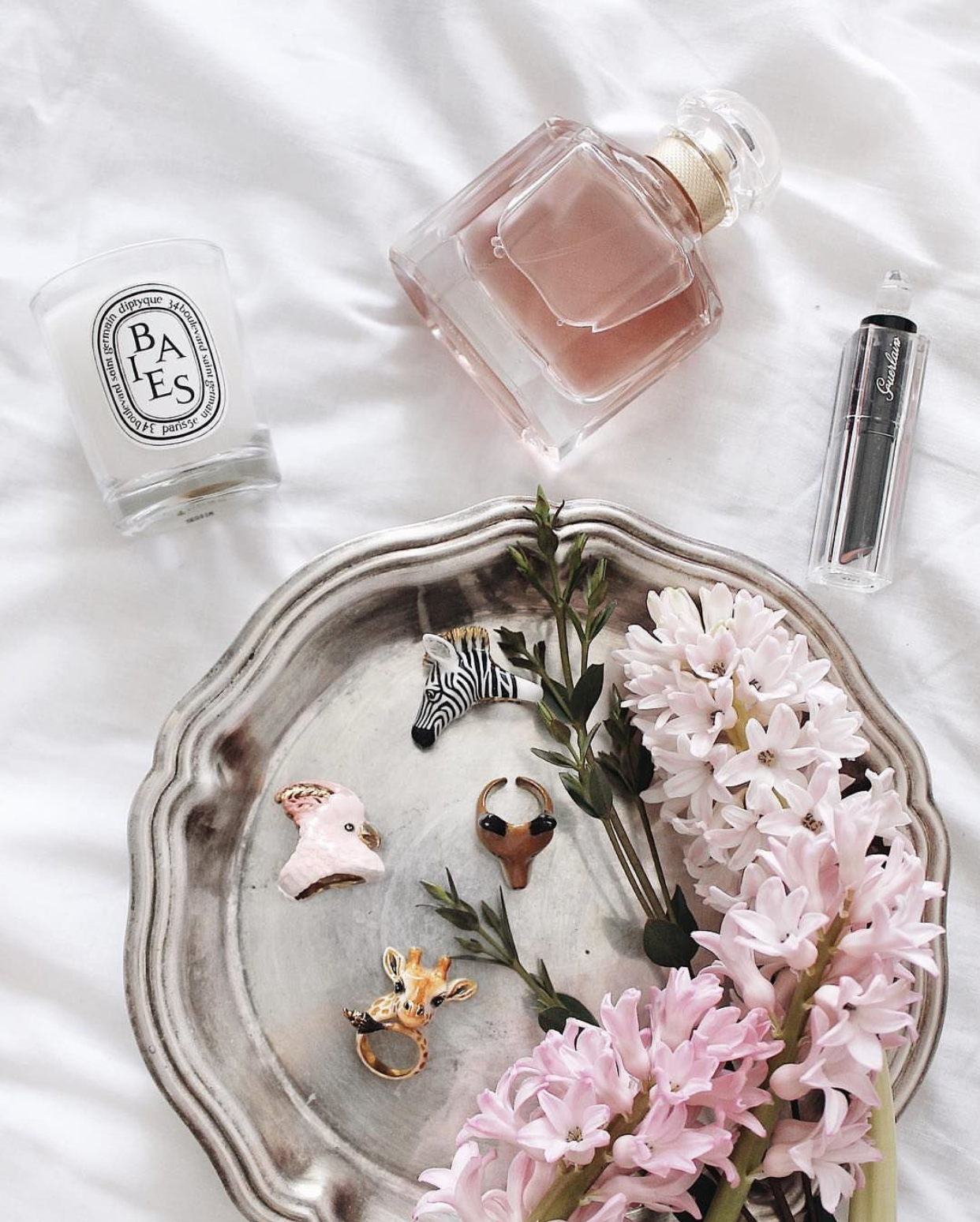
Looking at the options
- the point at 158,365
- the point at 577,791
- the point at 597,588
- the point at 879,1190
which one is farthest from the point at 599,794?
the point at 158,365

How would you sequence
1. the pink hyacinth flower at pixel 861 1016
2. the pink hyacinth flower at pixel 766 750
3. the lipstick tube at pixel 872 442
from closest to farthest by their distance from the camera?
the pink hyacinth flower at pixel 861 1016
the pink hyacinth flower at pixel 766 750
the lipstick tube at pixel 872 442

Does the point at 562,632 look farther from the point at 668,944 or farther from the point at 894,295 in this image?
the point at 894,295

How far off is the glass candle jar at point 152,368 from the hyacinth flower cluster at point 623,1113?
1.21ft

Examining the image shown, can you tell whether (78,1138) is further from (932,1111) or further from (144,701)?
(932,1111)

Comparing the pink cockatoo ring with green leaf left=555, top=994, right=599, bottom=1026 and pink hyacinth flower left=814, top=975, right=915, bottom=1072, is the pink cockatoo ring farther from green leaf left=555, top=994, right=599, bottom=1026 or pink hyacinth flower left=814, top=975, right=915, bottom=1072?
pink hyacinth flower left=814, top=975, right=915, bottom=1072

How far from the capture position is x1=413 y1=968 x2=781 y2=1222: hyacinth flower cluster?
17.4 inches

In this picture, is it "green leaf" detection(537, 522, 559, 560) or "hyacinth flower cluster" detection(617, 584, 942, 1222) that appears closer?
"hyacinth flower cluster" detection(617, 584, 942, 1222)

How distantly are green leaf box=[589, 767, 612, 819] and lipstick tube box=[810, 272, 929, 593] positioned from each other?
21cm

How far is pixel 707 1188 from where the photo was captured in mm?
532

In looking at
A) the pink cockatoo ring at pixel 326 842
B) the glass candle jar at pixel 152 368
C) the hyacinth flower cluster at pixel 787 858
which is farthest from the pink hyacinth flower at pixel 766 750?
the glass candle jar at pixel 152 368

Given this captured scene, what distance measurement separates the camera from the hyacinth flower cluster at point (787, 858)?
1.44 feet

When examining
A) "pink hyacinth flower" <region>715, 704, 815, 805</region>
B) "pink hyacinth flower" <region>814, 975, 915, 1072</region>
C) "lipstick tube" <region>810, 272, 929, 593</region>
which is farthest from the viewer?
"lipstick tube" <region>810, 272, 929, 593</region>

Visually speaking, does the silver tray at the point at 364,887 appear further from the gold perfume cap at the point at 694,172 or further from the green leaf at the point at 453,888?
the gold perfume cap at the point at 694,172

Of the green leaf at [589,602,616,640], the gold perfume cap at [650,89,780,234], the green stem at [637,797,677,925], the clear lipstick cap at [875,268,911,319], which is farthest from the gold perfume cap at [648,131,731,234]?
the green stem at [637,797,677,925]
